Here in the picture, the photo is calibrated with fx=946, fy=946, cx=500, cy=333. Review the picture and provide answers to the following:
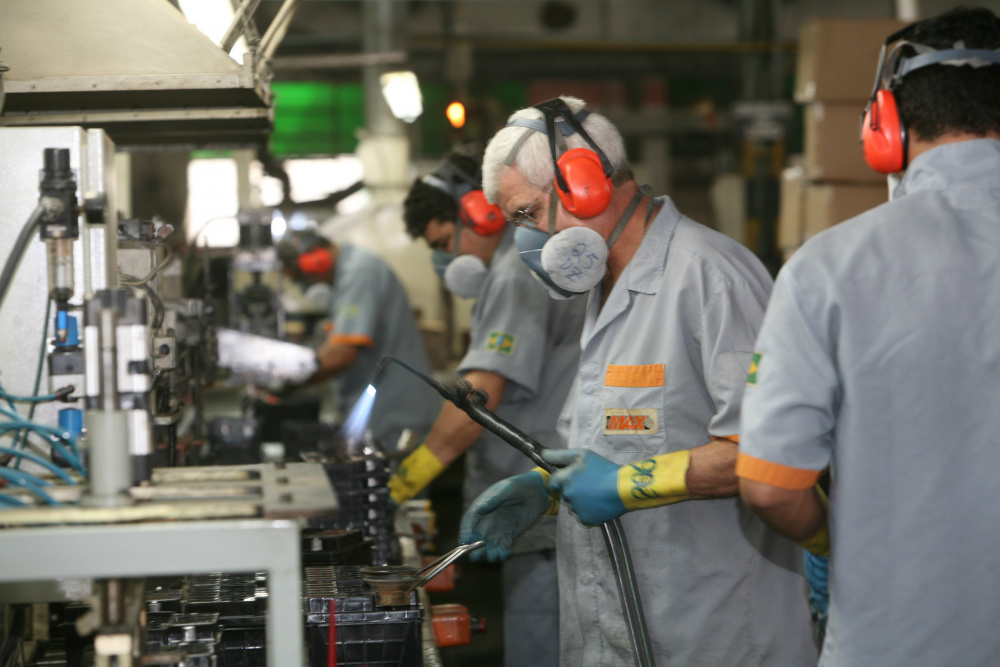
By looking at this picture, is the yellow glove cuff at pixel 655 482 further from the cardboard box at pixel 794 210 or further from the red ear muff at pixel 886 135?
the cardboard box at pixel 794 210

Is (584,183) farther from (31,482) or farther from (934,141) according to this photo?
(31,482)

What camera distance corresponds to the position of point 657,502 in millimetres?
1599

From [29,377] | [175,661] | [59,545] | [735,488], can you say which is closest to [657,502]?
[735,488]

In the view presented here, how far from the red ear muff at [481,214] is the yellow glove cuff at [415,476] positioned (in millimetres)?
693

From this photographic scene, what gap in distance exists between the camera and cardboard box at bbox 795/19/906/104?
4223 mm

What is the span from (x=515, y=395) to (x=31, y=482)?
1493mm

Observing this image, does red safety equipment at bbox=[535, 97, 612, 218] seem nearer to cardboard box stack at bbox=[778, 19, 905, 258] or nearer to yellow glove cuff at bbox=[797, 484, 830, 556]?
yellow glove cuff at bbox=[797, 484, 830, 556]

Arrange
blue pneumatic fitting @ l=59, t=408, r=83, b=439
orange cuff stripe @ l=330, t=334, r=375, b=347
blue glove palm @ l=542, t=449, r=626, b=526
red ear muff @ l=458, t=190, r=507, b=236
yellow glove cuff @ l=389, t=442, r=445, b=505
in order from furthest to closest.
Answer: orange cuff stripe @ l=330, t=334, r=375, b=347, red ear muff @ l=458, t=190, r=507, b=236, yellow glove cuff @ l=389, t=442, r=445, b=505, blue glove palm @ l=542, t=449, r=626, b=526, blue pneumatic fitting @ l=59, t=408, r=83, b=439

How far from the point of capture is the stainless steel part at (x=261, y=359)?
3.37 meters

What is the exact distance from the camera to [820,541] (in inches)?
55.5

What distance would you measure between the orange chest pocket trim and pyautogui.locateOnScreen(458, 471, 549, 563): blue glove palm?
1.01ft

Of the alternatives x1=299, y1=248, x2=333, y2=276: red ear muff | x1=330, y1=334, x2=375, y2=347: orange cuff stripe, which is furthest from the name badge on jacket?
x1=299, y1=248, x2=333, y2=276: red ear muff

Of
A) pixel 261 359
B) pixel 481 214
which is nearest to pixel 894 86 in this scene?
pixel 481 214

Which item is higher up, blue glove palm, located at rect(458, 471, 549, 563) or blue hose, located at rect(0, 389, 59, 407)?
blue hose, located at rect(0, 389, 59, 407)
